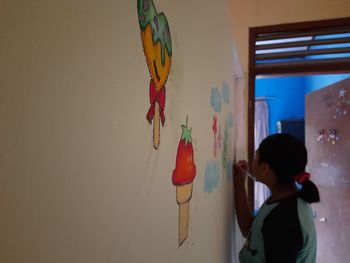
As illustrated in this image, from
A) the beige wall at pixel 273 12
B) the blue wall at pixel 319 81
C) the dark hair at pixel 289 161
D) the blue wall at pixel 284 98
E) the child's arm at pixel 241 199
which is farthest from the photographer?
the blue wall at pixel 284 98

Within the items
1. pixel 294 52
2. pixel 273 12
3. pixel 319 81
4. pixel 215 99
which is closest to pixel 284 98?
pixel 319 81

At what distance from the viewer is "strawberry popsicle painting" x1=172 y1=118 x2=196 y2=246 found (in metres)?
0.54

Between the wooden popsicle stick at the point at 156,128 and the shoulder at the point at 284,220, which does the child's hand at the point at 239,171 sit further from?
the wooden popsicle stick at the point at 156,128

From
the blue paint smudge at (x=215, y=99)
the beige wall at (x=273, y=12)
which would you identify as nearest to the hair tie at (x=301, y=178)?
the blue paint smudge at (x=215, y=99)

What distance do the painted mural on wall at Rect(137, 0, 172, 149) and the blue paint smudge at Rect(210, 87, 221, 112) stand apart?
0.41m

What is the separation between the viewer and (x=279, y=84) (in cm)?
444

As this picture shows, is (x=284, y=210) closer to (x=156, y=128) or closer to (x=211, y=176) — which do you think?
(x=211, y=176)

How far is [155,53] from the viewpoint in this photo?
1.38 ft

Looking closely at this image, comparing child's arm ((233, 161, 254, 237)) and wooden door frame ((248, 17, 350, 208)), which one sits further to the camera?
wooden door frame ((248, 17, 350, 208))

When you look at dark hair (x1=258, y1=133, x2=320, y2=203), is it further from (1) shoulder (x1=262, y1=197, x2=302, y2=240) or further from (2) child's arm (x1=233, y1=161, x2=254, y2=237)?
(2) child's arm (x1=233, y1=161, x2=254, y2=237)

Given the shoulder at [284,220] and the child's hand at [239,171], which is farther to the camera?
the child's hand at [239,171]

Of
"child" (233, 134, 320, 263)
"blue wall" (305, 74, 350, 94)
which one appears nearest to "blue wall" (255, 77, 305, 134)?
"blue wall" (305, 74, 350, 94)

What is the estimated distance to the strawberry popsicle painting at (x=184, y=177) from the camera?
1.77 ft

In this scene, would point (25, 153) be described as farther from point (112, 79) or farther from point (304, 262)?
point (304, 262)
